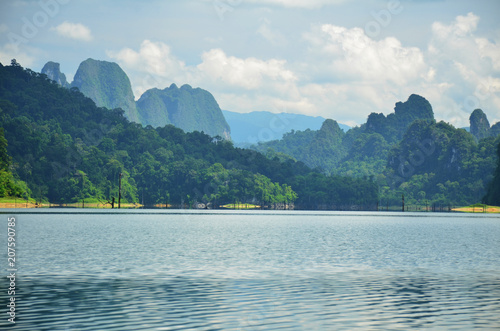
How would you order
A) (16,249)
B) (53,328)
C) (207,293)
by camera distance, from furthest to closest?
1. (16,249)
2. (207,293)
3. (53,328)

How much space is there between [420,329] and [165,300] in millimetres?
11402

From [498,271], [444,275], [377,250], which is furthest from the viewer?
[377,250]

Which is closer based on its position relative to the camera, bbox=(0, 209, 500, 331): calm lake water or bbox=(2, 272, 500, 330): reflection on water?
bbox=(2, 272, 500, 330): reflection on water

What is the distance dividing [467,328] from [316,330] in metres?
5.73

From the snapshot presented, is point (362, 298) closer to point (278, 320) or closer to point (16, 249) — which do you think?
point (278, 320)

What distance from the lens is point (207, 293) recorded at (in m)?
29.1

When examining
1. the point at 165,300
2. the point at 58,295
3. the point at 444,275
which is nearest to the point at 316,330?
the point at 165,300

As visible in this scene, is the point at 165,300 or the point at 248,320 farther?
the point at 165,300

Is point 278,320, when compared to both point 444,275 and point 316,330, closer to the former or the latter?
point 316,330

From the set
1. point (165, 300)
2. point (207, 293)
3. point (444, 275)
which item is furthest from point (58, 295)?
point (444, 275)

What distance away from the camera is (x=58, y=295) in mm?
27891

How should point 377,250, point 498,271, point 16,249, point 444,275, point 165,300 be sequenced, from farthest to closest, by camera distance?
point 377,250 < point 16,249 < point 498,271 < point 444,275 < point 165,300

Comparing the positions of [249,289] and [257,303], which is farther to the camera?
[249,289]

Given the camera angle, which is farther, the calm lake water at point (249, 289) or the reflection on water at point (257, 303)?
the calm lake water at point (249, 289)
